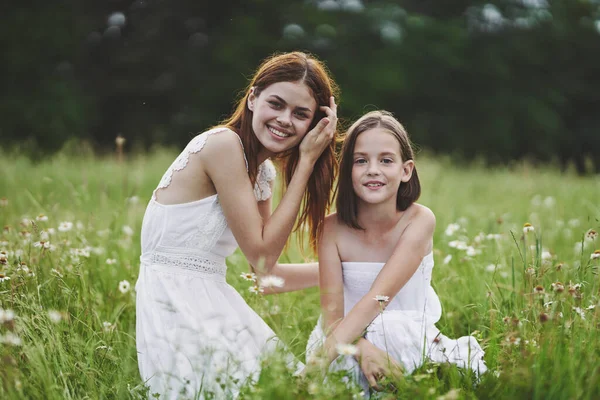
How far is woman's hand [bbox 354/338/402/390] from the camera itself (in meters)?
2.09

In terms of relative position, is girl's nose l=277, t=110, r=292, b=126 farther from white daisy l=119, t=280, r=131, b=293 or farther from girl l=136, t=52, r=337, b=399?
white daisy l=119, t=280, r=131, b=293

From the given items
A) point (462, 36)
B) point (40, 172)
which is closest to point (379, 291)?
point (40, 172)

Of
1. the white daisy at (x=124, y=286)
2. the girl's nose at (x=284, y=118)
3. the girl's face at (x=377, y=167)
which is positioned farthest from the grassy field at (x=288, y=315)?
the girl's nose at (x=284, y=118)

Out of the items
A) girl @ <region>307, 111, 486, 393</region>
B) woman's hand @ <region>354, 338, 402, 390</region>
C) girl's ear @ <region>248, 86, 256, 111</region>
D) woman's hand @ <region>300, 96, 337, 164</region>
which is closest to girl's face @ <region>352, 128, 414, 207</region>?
girl @ <region>307, 111, 486, 393</region>

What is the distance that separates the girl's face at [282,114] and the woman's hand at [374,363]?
0.86m

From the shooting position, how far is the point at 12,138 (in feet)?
48.9

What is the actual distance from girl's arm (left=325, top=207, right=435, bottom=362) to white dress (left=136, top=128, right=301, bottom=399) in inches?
10.6

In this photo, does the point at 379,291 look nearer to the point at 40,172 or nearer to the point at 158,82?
the point at 40,172

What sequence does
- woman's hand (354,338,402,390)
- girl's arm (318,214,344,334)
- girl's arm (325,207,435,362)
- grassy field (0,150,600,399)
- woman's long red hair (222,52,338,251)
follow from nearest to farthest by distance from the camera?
grassy field (0,150,600,399) < woman's hand (354,338,402,390) < girl's arm (325,207,435,362) < girl's arm (318,214,344,334) < woman's long red hair (222,52,338,251)

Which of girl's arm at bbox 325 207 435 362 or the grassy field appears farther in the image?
girl's arm at bbox 325 207 435 362

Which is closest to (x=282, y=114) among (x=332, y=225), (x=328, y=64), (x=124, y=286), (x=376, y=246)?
(x=332, y=225)

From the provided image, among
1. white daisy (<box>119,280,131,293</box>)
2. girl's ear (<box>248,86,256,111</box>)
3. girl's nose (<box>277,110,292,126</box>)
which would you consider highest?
girl's ear (<box>248,86,256,111</box>)

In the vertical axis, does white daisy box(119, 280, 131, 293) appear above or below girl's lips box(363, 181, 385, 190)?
below

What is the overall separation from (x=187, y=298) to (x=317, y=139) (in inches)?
31.4
